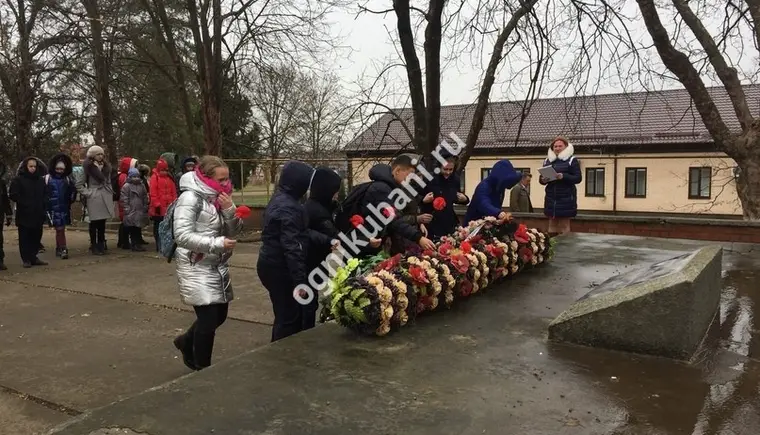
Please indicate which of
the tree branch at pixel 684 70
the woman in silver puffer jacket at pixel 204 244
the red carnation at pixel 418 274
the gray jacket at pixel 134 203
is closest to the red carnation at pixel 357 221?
the red carnation at pixel 418 274

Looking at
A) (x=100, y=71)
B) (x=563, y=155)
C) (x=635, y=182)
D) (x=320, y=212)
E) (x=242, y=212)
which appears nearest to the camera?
(x=242, y=212)

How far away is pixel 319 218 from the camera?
463 centimetres

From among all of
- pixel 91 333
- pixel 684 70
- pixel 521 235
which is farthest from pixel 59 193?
pixel 684 70

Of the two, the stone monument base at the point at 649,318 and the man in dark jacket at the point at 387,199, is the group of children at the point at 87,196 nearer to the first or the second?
the man in dark jacket at the point at 387,199

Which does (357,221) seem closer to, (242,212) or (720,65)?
(242,212)

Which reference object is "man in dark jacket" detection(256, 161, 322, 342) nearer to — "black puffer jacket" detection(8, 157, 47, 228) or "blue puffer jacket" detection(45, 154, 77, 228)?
"black puffer jacket" detection(8, 157, 47, 228)

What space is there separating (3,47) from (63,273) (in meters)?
9.59

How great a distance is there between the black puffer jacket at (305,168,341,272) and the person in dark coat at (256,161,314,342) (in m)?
0.16

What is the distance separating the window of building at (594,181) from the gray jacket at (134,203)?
1894 cm

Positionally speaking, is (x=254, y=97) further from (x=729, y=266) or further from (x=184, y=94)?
(x=729, y=266)

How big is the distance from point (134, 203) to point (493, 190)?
21.6 ft

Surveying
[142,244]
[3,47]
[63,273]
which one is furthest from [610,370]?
[3,47]

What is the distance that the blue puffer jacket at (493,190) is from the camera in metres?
6.08

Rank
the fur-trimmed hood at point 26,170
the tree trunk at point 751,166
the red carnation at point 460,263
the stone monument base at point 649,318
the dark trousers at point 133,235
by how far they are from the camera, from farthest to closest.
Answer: the dark trousers at point 133,235 → the tree trunk at point 751,166 → the fur-trimmed hood at point 26,170 → the red carnation at point 460,263 → the stone monument base at point 649,318
